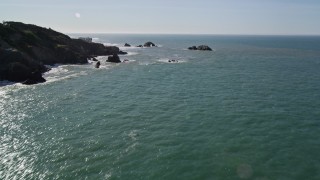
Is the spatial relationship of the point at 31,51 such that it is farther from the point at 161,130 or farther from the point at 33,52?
the point at 161,130

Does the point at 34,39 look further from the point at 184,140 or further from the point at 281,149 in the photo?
the point at 281,149

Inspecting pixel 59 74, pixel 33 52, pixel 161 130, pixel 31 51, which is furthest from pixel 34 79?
pixel 161 130

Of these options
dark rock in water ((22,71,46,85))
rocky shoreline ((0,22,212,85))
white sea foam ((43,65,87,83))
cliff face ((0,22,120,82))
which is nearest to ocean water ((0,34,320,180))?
dark rock in water ((22,71,46,85))

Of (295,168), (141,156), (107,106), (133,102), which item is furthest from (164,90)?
(295,168)

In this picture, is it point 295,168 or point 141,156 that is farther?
point 141,156

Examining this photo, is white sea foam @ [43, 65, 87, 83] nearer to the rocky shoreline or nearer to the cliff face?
the rocky shoreline

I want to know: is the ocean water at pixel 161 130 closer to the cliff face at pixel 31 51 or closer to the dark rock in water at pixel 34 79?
the dark rock in water at pixel 34 79
